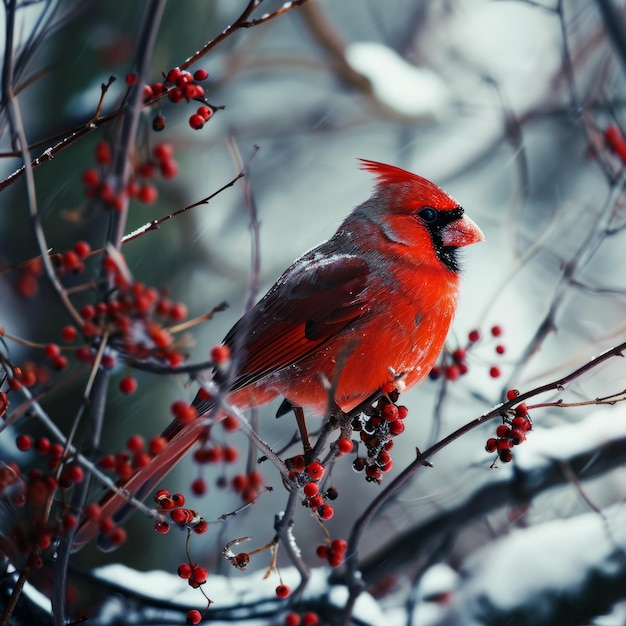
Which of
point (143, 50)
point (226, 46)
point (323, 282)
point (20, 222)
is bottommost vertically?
point (143, 50)

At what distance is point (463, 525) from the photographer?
1662 mm

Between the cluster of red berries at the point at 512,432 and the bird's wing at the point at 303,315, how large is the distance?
0.96 ft

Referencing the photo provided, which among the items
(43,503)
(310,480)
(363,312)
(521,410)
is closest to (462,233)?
(363,312)

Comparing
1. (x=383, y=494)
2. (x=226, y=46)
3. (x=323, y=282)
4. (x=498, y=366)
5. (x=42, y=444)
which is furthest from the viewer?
(x=226, y=46)

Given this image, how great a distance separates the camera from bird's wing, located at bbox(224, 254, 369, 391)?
1.12m

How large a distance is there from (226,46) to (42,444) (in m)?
1.66

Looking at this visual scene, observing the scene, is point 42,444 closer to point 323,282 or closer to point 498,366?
point 323,282

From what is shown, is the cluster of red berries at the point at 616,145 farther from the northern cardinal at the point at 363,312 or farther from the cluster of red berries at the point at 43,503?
the cluster of red berries at the point at 43,503

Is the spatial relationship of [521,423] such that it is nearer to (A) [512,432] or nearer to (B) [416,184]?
(A) [512,432]

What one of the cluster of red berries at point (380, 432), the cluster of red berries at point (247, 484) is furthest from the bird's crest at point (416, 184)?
the cluster of red berries at point (247, 484)

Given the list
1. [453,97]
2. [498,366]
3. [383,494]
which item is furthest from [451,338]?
[453,97]

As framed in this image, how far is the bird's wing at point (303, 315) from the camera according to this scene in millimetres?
1118

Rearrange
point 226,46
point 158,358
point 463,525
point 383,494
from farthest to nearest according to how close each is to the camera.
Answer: point 226,46 < point 463,525 < point 383,494 < point 158,358

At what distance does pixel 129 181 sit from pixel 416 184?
64 centimetres
